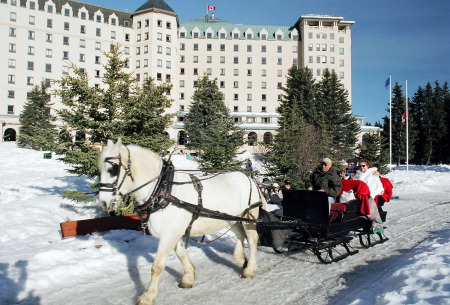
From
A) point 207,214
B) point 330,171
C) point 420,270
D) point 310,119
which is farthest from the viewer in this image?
point 310,119

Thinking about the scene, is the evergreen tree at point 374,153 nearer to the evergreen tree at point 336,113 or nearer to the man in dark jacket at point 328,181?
the evergreen tree at point 336,113

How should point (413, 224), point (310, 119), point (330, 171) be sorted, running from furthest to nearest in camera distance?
point (310, 119), point (413, 224), point (330, 171)

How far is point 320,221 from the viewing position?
21.2ft

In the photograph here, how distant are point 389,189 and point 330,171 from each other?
2364 mm

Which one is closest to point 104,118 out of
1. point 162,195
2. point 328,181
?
point 162,195

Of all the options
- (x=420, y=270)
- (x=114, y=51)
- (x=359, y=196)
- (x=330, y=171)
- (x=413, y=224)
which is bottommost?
(x=413, y=224)

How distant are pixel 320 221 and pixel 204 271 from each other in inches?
103

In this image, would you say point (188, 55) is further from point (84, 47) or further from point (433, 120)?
point (433, 120)

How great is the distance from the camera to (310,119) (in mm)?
41656

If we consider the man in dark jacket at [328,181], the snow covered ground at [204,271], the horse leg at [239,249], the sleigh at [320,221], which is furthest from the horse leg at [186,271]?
the man in dark jacket at [328,181]

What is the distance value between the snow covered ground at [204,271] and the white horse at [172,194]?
1.75ft

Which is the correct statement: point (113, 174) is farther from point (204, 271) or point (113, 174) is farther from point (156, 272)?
point (204, 271)

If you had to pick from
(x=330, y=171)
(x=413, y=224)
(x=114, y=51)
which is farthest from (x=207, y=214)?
(x=413, y=224)

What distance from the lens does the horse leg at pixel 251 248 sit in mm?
5562
